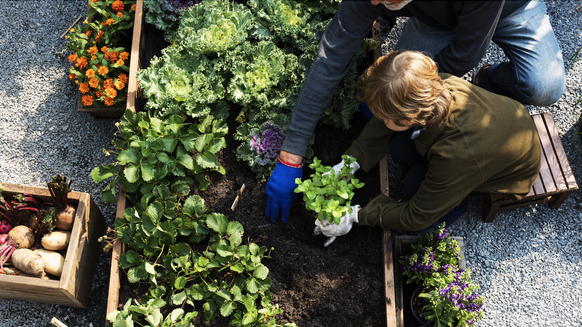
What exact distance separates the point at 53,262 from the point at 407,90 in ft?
6.61

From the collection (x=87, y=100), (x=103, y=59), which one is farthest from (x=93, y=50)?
(x=87, y=100)

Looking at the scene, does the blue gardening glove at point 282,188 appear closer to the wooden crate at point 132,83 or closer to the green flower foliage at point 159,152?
the green flower foliage at point 159,152

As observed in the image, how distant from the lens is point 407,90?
1665 millimetres

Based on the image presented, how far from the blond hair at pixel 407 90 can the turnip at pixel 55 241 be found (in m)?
1.83

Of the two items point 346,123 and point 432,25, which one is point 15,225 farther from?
point 432,25

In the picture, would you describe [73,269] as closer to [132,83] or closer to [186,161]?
[186,161]

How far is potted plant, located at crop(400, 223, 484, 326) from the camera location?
1.97 metres

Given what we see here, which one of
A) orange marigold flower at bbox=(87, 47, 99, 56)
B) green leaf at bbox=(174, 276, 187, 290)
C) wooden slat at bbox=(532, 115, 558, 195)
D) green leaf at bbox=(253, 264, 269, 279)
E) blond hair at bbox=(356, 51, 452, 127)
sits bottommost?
green leaf at bbox=(174, 276, 187, 290)

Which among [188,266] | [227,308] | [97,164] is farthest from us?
[97,164]

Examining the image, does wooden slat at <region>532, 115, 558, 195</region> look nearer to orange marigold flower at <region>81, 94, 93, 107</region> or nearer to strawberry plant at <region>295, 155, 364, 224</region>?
strawberry plant at <region>295, 155, 364, 224</region>

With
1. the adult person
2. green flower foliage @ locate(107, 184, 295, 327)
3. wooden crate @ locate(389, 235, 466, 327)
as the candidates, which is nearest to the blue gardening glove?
the adult person

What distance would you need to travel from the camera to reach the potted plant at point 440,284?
197cm

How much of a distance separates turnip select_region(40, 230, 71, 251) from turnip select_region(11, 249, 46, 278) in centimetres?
9

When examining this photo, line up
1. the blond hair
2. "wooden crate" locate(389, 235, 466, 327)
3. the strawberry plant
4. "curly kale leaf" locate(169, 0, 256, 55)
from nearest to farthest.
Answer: the blond hair < the strawberry plant < "wooden crate" locate(389, 235, 466, 327) < "curly kale leaf" locate(169, 0, 256, 55)
